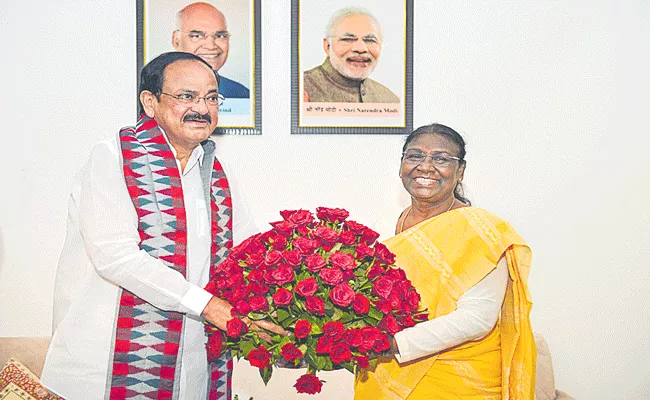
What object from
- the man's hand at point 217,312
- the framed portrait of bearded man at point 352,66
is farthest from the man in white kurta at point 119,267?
the framed portrait of bearded man at point 352,66

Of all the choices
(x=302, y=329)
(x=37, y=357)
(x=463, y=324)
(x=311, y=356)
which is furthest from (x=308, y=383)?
(x=37, y=357)

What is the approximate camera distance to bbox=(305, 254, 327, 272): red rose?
1953 millimetres

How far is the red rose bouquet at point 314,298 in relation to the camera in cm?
193

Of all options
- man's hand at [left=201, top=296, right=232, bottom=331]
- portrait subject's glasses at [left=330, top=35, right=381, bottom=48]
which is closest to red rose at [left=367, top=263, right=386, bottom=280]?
man's hand at [left=201, top=296, right=232, bottom=331]

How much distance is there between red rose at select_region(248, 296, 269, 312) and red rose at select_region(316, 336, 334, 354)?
179mm

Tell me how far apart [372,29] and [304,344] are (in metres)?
2.14

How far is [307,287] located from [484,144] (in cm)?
211

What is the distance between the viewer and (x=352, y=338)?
193cm

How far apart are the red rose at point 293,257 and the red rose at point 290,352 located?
0.22 m

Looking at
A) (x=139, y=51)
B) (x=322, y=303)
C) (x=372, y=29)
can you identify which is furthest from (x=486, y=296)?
(x=139, y=51)

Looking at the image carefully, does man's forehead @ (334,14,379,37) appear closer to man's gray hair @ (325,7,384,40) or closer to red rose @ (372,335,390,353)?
man's gray hair @ (325,7,384,40)

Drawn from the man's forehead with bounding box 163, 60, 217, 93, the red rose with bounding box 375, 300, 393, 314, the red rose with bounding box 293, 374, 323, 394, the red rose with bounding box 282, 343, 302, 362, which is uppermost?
the man's forehead with bounding box 163, 60, 217, 93

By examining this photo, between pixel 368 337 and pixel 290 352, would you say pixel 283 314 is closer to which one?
pixel 290 352

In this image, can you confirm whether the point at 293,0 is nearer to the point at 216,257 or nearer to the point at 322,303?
the point at 216,257
